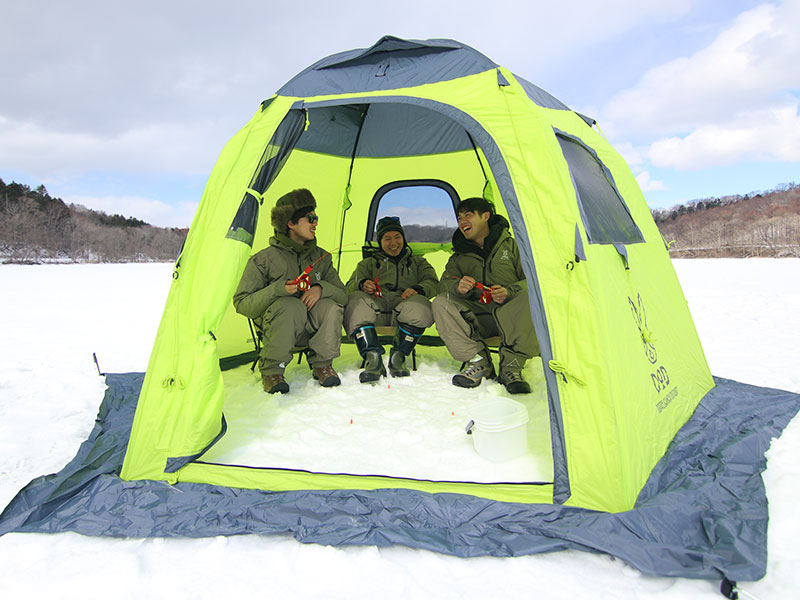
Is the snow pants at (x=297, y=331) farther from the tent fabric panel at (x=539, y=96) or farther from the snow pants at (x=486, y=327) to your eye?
the tent fabric panel at (x=539, y=96)

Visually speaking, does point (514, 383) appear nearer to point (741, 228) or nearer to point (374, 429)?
point (374, 429)

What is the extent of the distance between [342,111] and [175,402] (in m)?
3.04

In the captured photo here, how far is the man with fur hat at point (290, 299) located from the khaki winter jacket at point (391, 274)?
0.48 meters

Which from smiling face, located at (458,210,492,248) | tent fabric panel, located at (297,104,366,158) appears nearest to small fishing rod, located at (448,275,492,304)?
smiling face, located at (458,210,492,248)

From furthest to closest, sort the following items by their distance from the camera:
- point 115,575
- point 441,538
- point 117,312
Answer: point 117,312 → point 441,538 → point 115,575

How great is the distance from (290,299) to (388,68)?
169 cm

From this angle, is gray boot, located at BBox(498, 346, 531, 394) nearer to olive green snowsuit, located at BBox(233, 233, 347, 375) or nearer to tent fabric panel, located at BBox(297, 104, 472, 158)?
olive green snowsuit, located at BBox(233, 233, 347, 375)

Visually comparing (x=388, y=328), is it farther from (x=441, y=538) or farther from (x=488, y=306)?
(x=441, y=538)

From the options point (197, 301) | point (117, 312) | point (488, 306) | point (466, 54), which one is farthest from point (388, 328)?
point (117, 312)

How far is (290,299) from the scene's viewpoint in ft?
11.6

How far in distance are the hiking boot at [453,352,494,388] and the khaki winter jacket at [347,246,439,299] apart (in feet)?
2.73

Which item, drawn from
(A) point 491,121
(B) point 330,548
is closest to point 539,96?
(A) point 491,121

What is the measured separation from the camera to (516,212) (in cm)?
229

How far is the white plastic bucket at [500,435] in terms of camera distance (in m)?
2.34
